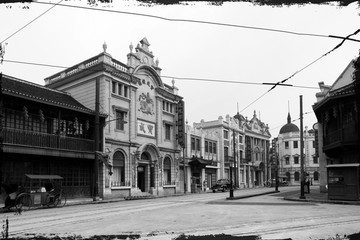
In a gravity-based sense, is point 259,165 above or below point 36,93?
below

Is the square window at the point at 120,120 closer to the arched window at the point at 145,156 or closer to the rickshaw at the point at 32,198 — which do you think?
the arched window at the point at 145,156

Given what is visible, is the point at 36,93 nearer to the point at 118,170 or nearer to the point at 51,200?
the point at 51,200

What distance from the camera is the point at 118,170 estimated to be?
32.8 m

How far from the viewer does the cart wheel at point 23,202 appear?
18059 mm

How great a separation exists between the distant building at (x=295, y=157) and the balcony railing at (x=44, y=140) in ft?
218

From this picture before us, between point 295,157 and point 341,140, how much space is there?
62.9 m

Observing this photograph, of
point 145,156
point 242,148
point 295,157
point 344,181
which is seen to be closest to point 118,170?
point 145,156

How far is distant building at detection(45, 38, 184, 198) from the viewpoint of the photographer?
104ft

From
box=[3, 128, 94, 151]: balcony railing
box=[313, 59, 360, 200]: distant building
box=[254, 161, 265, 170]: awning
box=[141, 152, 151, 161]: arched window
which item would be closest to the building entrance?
box=[141, 152, 151, 161]: arched window

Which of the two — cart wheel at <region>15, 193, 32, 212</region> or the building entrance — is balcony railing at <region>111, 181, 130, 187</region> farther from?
cart wheel at <region>15, 193, 32, 212</region>

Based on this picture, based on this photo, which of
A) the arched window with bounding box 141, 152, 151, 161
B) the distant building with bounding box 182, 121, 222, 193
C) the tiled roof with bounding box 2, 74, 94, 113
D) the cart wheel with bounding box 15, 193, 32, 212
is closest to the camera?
the cart wheel with bounding box 15, 193, 32, 212

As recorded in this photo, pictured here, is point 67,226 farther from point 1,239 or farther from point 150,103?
point 150,103

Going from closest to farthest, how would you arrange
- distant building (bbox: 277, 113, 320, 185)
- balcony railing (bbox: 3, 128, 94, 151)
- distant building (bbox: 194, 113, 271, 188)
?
1. balcony railing (bbox: 3, 128, 94, 151)
2. distant building (bbox: 194, 113, 271, 188)
3. distant building (bbox: 277, 113, 320, 185)

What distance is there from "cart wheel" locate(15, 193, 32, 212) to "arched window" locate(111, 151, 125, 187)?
12544 millimetres
